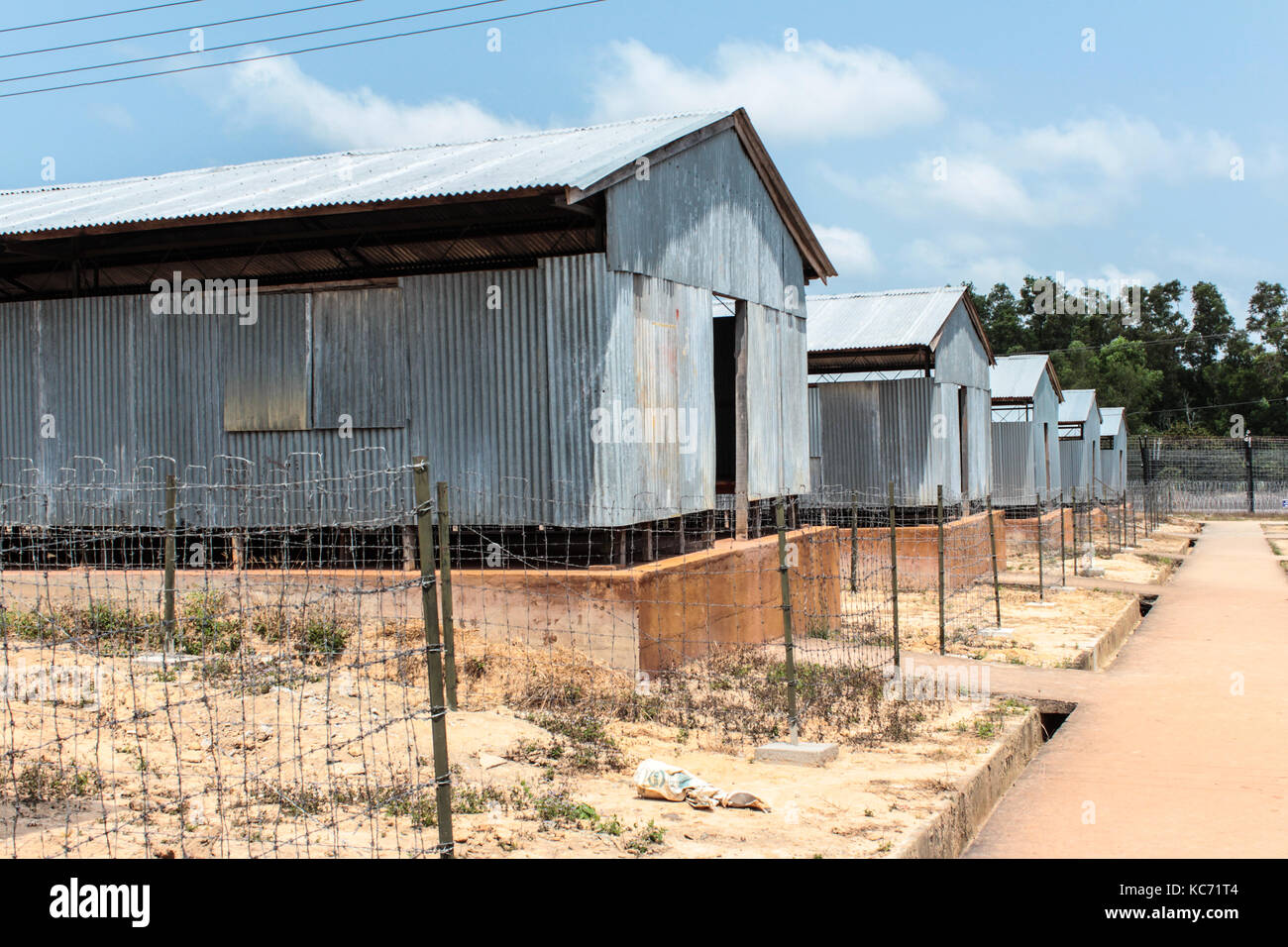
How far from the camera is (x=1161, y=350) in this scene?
72938 mm

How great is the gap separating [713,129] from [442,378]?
4.57 metres

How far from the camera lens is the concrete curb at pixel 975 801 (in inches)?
284

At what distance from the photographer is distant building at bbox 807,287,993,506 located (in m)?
23.7

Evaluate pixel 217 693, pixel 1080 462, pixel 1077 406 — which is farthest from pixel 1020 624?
pixel 1077 406

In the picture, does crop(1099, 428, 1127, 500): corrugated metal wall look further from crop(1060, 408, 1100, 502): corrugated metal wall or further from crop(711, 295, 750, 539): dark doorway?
crop(711, 295, 750, 539): dark doorway

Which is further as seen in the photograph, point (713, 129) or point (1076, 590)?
point (1076, 590)

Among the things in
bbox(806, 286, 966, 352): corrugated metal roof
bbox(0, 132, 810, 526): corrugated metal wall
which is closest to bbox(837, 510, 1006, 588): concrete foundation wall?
bbox(806, 286, 966, 352): corrugated metal roof

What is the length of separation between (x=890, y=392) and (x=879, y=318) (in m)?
1.72

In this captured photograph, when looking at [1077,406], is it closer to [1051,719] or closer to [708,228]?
[708,228]

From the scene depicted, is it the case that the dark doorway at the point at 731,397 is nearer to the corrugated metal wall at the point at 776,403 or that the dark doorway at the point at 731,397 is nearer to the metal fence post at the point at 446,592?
the corrugated metal wall at the point at 776,403
